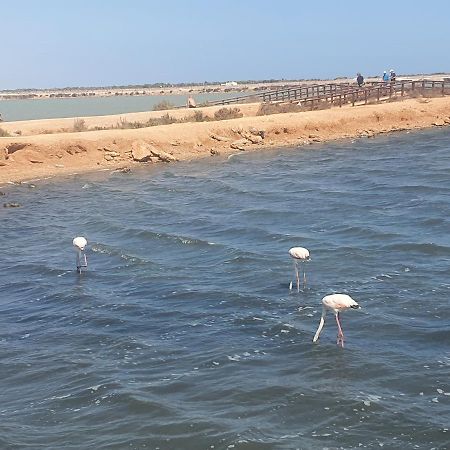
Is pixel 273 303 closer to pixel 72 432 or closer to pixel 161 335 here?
pixel 161 335

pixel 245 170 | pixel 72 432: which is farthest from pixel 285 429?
pixel 245 170

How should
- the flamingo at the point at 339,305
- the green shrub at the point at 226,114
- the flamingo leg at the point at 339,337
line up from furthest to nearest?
1. the green shrub at the point at 226,114
2. the flamingo leg at the point at 339,337
3. the flamingo at the point at 339,305

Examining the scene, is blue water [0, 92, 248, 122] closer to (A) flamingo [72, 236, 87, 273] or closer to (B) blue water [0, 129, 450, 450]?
(B) blue water [0, 129, 450, 450]

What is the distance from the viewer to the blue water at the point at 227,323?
896 cm

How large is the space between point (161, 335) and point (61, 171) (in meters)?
20.3

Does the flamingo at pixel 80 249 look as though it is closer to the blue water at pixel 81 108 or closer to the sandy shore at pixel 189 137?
the sandy shore at pixel 189 137

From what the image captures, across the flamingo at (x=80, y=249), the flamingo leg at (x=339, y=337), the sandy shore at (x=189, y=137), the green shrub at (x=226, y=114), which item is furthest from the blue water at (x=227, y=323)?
the green shrub at (x=226, y=114)

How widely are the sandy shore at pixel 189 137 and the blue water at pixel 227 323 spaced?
7667mm

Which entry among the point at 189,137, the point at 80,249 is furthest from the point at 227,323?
the point at 189,137

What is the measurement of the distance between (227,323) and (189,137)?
23.9 meters

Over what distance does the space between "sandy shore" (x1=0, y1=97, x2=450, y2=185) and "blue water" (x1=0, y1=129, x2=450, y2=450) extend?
25.2 ft

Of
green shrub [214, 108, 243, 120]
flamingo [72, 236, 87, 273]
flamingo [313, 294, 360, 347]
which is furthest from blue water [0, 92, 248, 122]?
flamingo [313, 294, 360, 347]

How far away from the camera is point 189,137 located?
3559 cm

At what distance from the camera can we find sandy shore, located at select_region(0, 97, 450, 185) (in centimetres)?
3178
